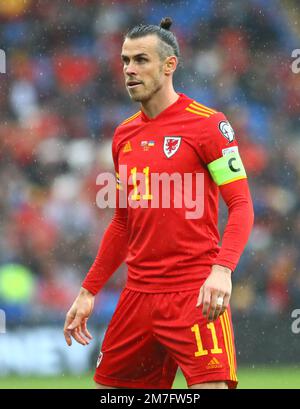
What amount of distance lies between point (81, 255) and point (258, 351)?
6.20 feet

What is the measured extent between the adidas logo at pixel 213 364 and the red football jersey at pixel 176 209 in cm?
37

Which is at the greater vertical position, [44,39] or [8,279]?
[44,39]

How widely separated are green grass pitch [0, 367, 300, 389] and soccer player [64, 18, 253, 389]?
3.62m

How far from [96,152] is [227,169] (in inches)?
216

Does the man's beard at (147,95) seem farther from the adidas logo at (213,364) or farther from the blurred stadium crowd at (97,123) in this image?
the blurred stadium crowd at (97,123)

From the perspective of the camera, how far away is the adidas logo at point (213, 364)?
453cm

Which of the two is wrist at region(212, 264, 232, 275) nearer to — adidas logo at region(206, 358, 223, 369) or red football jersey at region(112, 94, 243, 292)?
red football jersey at region(112, 94, 243, 292)

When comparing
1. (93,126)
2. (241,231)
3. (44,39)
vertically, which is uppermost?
(44,39)

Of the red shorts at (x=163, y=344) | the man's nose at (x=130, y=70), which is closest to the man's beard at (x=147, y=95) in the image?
the man's nose at (x=130, y=70)

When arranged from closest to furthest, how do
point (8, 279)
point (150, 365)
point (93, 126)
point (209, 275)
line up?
1. point (209, 275)
2. point (150, 365)
3. point (8, 279)
4. point (93, 126)

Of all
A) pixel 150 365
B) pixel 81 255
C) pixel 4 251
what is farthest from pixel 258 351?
pixel 150 365

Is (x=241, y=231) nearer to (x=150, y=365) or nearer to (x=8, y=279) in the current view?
(x=150, y=365)

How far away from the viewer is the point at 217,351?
457 centimetres

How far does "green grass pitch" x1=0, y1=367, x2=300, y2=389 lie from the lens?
845 cm
